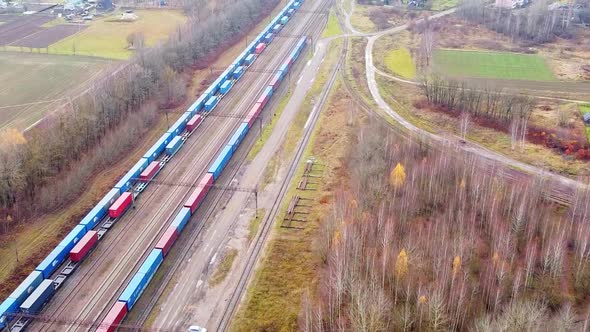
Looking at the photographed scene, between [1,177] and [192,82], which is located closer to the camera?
[1,177]

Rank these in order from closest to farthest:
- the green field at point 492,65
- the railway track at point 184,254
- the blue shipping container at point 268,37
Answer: the railway track at point 184,254 < the green field at point 492,65 < the blue shipping container at point 268,37

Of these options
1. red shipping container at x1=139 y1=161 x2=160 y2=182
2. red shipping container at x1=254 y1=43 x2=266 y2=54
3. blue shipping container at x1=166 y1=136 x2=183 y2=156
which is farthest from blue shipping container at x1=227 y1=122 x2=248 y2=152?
red shipping container at x1=254 y1=43 x2=266 y2=54

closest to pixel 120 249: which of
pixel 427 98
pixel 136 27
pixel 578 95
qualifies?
pixel 427 98

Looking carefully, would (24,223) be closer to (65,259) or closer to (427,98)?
(65,259)

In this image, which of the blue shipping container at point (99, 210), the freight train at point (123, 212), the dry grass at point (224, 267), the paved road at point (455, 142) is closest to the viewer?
the freight train at point (123, 212)

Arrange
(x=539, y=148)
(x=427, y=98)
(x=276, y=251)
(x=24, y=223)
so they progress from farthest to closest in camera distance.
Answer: (x=427, y=98) → (x=539, y=148) → (x=24, y=223) → (x=276, y=251)

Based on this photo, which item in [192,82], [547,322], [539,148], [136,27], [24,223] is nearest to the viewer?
[547,322]

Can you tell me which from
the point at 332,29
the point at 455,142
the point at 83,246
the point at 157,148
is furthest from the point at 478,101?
the point at 83,246

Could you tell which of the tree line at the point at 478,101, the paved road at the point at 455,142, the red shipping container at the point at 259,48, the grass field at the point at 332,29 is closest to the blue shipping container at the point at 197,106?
the red shipping container at the point at 259,48

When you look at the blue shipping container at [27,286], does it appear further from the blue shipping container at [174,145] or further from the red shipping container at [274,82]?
the red shipping container at [274,82]
